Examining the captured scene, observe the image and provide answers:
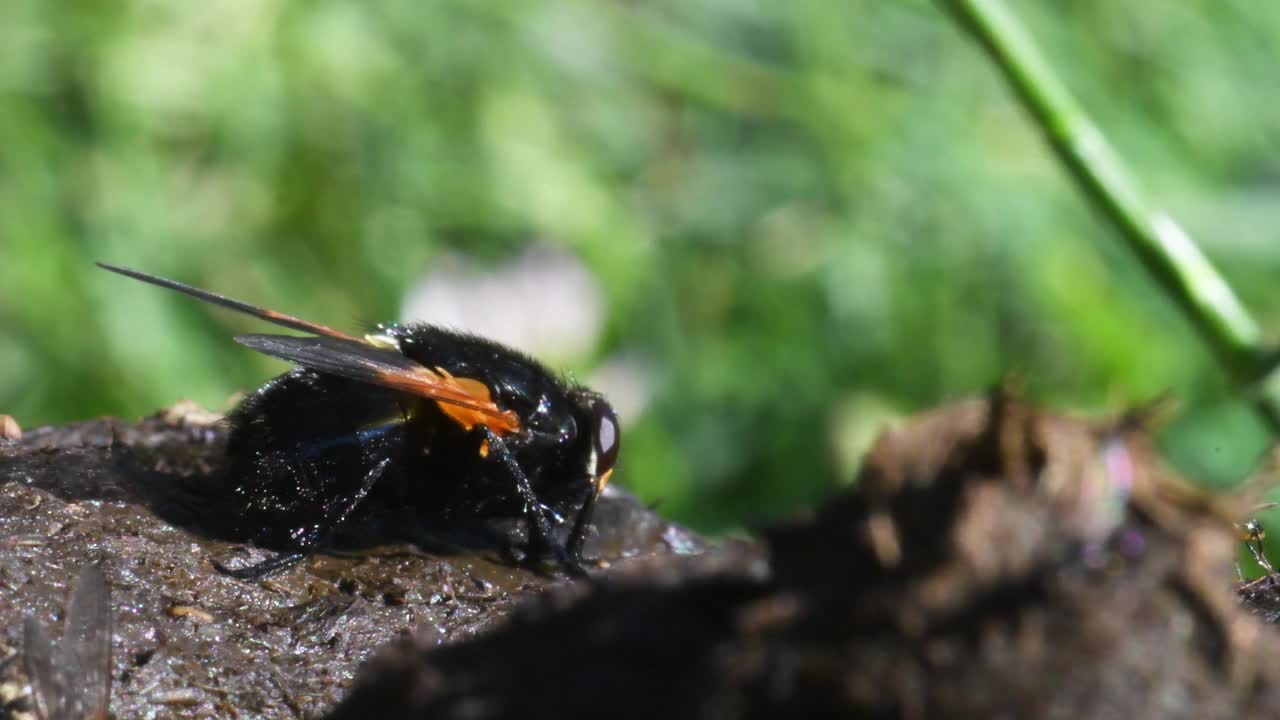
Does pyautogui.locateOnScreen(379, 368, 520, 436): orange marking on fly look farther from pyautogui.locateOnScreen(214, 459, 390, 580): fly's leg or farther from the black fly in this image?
pyautogui.locateOnScreen(214, 459, 390, 580): fly's leg

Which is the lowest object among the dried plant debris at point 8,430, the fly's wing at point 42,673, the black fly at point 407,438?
the dried plant debris at point 8,430

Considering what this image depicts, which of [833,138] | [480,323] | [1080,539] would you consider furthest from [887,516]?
[833,138]

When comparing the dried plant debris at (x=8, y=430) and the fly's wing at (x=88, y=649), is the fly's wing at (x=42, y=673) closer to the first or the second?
the fly's wing at (x=88, y=649)

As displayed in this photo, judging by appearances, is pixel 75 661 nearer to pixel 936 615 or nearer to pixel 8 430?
pixel 8 430

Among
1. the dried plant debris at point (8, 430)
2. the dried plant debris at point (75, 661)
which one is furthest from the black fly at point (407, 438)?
the dried plant debris at point (75, 661)

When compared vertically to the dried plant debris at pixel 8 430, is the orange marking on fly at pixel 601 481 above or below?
above

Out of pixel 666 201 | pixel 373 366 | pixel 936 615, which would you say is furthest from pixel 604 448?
pixel 666 201

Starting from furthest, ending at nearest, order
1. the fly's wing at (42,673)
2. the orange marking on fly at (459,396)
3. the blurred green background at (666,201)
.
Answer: the blurred green background at (666,201) → the orange marking on fly at (459,396) → the fly's wing at (42,673)
